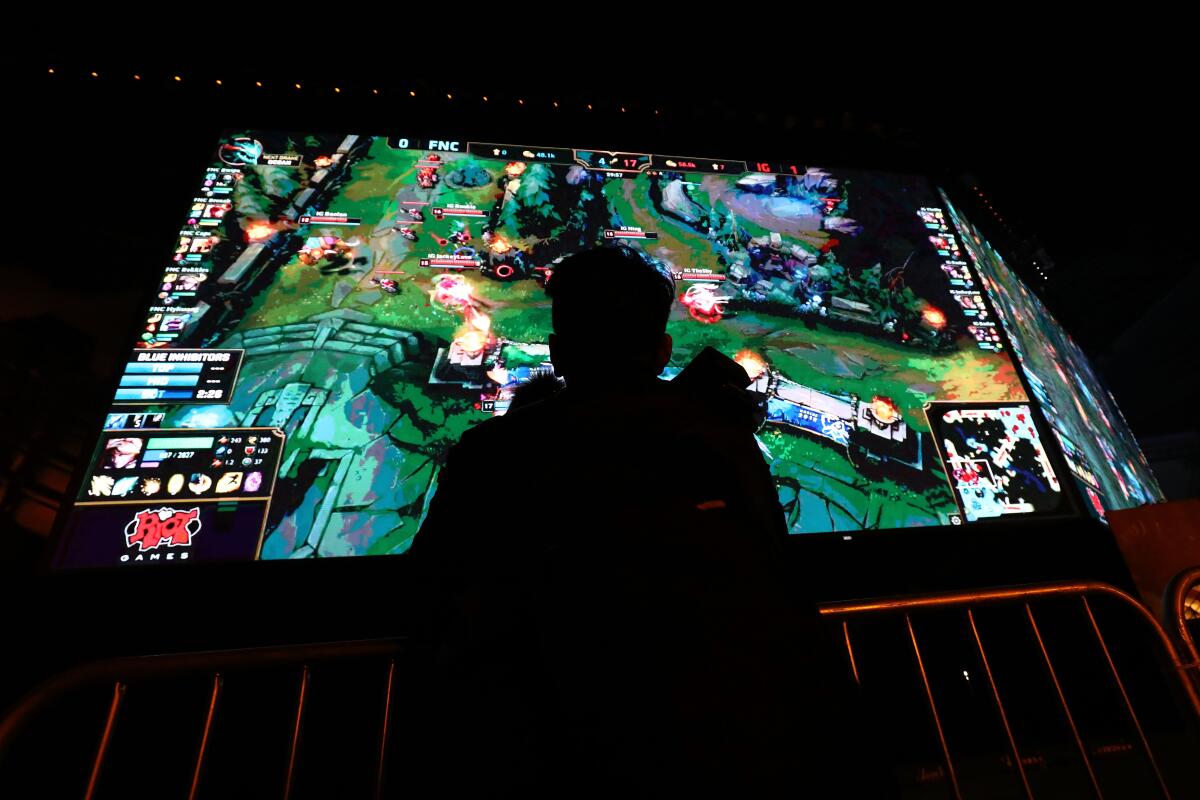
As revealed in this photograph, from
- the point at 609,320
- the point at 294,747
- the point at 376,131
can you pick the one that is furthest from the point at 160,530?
the point at 376,131

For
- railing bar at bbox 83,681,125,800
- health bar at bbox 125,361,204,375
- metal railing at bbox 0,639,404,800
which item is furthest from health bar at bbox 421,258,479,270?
railing bar at bbox 83,681,125,800

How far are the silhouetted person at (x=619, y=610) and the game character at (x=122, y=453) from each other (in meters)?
1.98

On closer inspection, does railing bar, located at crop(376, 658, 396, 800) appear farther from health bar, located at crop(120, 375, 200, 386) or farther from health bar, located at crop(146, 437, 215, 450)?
health bar, located at crop(120, 375, 200, 386)

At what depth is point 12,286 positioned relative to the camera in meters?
2.65

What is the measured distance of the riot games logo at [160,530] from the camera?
199 centimetres

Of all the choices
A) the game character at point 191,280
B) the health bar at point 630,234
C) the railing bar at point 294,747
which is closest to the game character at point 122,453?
the game character at point 191,280

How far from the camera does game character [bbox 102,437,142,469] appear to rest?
2107 mm

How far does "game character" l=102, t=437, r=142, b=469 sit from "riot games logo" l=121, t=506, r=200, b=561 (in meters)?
0.22

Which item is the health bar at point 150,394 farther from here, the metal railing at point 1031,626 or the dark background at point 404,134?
the metal railing at point 1031,626

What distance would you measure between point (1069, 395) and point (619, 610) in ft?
13.4

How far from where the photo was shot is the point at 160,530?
79.6 inches

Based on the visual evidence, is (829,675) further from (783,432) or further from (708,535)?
(783,432)

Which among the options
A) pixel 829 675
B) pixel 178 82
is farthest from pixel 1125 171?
pixel 178 82

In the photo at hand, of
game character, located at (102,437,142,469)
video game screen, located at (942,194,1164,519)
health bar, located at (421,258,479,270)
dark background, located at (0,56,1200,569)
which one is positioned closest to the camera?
game character, located at (102,437,142,469)
